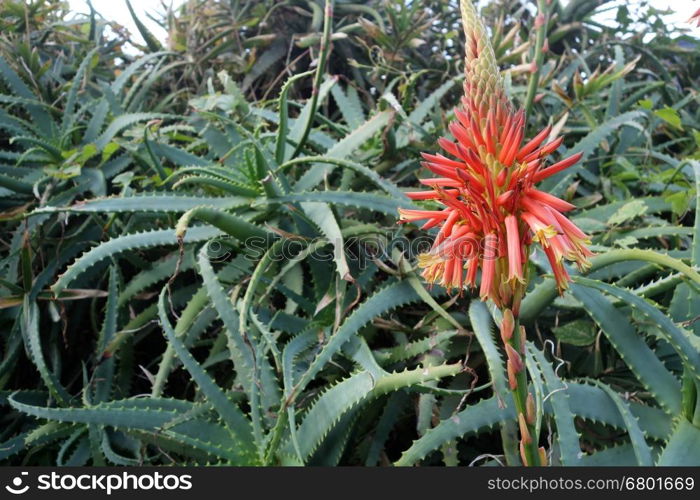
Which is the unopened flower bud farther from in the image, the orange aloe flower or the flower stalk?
the flower stalk

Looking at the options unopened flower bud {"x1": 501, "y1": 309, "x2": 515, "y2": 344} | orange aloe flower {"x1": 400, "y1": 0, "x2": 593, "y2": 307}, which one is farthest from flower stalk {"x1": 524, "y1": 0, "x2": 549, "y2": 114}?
unopened flower bud {"x1": 501, "y1": 309, "x2": 515, "y2": 344}

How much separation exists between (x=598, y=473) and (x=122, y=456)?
841mm

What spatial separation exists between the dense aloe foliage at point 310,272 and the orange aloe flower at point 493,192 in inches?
7.7

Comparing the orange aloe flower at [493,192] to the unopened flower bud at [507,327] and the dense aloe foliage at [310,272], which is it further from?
the dense aloe foliage at [310,272]

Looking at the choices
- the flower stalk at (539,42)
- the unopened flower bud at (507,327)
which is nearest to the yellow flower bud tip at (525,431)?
the unopened flower bud at (507,327)

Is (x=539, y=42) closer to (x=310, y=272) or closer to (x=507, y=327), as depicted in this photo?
(x=310, y=272)

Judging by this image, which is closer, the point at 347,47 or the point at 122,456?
the point at 122,456

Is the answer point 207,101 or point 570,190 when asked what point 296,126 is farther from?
point 570,190

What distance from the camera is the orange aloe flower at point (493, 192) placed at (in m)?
0.57

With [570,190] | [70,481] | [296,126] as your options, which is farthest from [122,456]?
[570,190]

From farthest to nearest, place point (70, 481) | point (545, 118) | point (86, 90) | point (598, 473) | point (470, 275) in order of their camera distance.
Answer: point (86, 90), point (545, 118), point (70, 481), point (598, 473), point (470, 275)

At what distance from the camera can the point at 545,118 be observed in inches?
62.2

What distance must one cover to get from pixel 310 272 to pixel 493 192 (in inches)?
25.7

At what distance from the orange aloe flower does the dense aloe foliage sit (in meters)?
0.19
